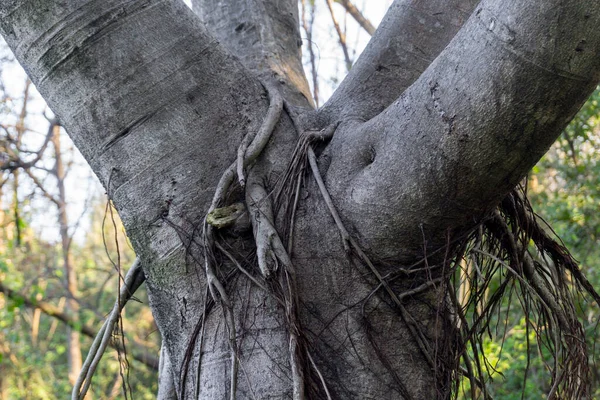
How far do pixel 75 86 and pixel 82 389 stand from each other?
0.87 meters

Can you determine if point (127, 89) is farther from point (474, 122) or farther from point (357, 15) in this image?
point (357, 15)

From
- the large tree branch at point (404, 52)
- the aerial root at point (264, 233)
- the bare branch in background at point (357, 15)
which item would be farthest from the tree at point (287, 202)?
the bare branch in background at point (357, 15)

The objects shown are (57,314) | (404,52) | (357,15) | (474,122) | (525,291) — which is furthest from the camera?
(57,314)

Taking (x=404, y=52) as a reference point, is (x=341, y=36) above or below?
above

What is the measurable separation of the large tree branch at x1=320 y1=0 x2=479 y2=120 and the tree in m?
0.19

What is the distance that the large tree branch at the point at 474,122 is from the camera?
1199 millimetres

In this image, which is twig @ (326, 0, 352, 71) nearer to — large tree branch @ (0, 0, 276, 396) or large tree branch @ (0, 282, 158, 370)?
large tree branch @ (0, 282, 158, 370)

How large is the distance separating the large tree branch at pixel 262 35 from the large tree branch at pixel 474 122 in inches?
34.0

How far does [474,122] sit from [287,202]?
0.53 m

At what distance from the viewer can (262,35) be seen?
2.46m

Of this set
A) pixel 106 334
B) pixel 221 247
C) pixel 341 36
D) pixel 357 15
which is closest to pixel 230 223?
pixel 221 247

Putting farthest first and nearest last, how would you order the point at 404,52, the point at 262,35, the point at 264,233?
the point at 262,35, the point at 404,52, the point at 264,233

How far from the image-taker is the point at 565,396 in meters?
1.70

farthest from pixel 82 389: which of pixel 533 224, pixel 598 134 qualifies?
pixel 598 134
